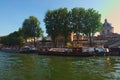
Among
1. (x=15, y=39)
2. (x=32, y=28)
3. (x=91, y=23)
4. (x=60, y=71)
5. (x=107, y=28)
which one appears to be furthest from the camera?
(x=107, y=28)

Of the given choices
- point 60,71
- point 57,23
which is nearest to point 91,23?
point 57,23

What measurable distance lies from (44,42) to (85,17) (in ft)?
155

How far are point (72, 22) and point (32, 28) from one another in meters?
27.0

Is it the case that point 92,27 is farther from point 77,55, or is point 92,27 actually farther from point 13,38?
point 13,38

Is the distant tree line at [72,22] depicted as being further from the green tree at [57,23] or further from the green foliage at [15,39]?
the green foliage at [15,39]

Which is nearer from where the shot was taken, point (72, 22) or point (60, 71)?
point (60, 71)

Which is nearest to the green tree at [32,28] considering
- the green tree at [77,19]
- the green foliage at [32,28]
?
the green foliage at [32,28]

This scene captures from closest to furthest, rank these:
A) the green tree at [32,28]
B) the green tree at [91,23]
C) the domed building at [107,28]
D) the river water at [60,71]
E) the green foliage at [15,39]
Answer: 1. the river water at [60,71]
2. the green tree at [91,23]
3. the green tree at [32,28]
4. the green foliage at [15,39]
5. the domed building at [107,28]

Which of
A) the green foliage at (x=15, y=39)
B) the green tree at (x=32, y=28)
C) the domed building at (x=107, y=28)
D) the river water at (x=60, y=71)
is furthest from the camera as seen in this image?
the domed building at (x=107, y=28)

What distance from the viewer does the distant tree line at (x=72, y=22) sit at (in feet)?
358

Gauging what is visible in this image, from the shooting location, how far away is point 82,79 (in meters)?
30.3

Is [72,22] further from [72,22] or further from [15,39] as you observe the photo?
[15,39]

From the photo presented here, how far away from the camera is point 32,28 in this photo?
433 feet

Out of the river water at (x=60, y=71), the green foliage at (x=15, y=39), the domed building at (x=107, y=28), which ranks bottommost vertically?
the river water at (x=60, y=71)
